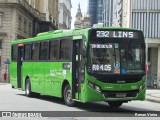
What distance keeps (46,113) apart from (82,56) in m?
2.81

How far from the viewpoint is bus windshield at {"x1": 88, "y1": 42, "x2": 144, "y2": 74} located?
16859 millimetres

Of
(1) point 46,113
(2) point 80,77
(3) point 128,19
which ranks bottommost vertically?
(1) point 46,113

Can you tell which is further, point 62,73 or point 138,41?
point 62,73

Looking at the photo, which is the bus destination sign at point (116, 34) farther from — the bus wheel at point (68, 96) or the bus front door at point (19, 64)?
the bus front door at point (19, 64)

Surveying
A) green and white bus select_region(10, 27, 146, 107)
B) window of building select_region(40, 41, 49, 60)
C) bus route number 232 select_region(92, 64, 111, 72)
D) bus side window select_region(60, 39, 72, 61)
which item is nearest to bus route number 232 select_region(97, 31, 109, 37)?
green and white bus select_region(10, 27, 146, 107)

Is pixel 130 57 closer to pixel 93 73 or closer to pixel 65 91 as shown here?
pixel 93 73

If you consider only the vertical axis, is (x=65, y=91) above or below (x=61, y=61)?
below

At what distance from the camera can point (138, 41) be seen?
17.7 m

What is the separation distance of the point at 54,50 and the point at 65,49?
129 centimetres

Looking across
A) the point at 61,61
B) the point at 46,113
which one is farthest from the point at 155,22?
the point at 46,113

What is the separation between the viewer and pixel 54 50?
804 inches

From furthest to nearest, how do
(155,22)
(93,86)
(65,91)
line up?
1. (155,22)
2. (65,91)
3. (93,86)

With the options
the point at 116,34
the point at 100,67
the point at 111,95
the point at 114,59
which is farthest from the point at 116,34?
the point at 111,95

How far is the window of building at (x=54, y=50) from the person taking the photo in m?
20.2
